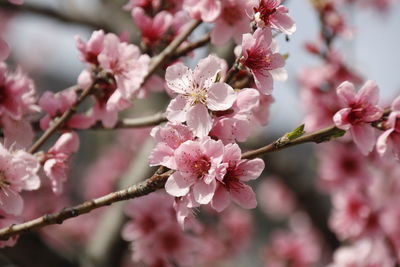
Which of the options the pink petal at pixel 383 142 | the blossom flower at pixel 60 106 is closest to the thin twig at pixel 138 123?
the blossom flower at pixel 60 106

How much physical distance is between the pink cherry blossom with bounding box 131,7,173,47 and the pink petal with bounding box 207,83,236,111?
0.48m

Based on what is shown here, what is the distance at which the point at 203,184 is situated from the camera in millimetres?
982

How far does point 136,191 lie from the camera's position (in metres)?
0.99

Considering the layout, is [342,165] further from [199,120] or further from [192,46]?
[199,120]

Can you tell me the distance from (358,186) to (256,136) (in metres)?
0.83

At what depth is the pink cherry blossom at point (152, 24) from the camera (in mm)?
1422

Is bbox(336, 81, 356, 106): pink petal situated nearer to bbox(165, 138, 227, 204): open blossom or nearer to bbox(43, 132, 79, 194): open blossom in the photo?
bbox(165, 138, 227, 204): open blossom

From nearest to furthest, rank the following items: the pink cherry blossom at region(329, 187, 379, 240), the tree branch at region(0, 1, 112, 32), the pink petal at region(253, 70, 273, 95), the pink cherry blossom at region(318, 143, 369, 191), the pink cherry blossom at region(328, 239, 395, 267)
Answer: the pink petal at region(253, 70, 273, 95)
the pink cherry blossom at region(328, 239, 395, 267)
the pink cherry blossom at region(329, 187, 379, 240)
the pink cherry blossom at region(318, 143, 369, 191)
the tree branch at region(0, 1, 112, 32)

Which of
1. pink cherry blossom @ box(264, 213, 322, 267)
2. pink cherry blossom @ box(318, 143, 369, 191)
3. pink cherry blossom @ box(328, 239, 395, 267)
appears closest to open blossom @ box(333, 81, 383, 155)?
pink cherry blossom @ box(328, 239, 395, 267)

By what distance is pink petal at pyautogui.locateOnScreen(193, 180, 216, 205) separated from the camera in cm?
96

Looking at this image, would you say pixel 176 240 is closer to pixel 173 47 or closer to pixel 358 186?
pixel 173 47

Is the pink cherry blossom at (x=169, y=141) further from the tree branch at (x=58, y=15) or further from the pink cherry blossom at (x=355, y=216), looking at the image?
the tree branch at (x=58, y=15)

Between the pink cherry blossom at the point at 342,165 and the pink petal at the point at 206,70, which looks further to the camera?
the pink cherry blossom at the point at 342,165

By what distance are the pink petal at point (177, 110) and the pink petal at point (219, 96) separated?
0.05 metres
